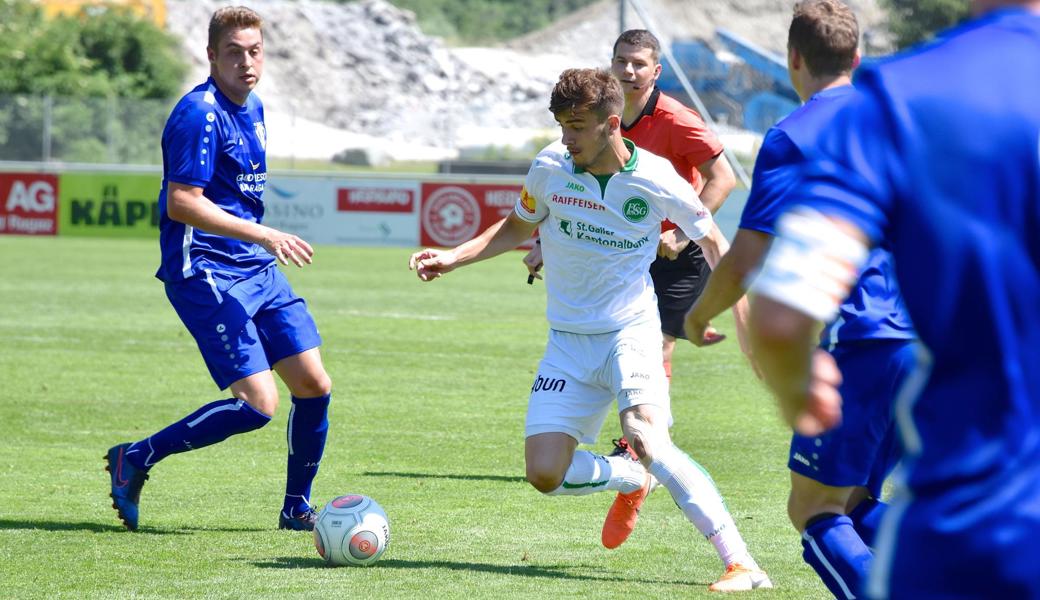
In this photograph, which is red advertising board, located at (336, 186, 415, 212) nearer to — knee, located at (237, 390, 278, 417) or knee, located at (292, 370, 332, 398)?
knee, located at (292, 370, 332, 398)

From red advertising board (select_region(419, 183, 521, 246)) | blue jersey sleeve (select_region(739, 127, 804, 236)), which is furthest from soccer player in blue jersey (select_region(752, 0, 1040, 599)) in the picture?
red advertising board (select_region(419, 183, 521, 246))

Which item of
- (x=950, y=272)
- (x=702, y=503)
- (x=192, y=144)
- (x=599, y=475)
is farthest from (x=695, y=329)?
(x=192, y=144)

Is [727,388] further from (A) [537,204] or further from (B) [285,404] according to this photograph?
(A) [537,204]

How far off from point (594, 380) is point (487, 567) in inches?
33.5

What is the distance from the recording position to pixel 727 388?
36.4 ft

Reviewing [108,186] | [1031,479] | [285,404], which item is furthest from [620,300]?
[108,186]

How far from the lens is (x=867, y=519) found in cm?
428

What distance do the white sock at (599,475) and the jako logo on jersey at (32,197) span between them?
22.8 metres

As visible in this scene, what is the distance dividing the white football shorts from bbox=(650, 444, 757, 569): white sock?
27 cm

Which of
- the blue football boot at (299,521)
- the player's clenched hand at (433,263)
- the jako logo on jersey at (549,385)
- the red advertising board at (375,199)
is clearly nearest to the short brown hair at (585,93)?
the player's clenched hand at (433,263)

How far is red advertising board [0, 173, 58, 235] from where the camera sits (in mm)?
26547

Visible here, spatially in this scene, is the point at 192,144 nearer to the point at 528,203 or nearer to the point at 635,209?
the point at 528,203

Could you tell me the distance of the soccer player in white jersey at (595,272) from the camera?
212 inches

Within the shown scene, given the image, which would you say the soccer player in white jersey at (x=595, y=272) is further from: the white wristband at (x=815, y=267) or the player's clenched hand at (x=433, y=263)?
the white wristband at (x=815, y=267)
